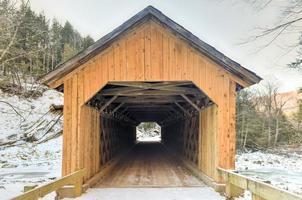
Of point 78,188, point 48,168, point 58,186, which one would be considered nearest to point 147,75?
point 78,188

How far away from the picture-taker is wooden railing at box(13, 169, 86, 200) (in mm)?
4845

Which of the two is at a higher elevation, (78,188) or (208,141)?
(208,141)

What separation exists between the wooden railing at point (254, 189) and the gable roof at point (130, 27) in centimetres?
255

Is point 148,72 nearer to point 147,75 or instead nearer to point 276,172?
point 147,75

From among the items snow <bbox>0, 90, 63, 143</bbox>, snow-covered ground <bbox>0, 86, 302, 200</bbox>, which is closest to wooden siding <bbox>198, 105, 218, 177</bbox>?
snow-covered ground <bbox>0, 86, 302, 200</bbox>

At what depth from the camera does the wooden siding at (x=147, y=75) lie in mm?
8727

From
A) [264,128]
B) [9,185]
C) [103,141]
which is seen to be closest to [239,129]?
[264,128]

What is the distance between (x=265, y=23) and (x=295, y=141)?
3277cm

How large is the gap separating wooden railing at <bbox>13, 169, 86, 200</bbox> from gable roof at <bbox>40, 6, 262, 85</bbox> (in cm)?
236

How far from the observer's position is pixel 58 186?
638 cm

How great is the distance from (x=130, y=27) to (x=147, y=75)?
1.20 metres

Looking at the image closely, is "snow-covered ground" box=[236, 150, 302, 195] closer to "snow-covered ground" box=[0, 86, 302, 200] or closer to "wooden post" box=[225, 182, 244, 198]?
"snow-covered ground" box=[0, 86, 302, 200]

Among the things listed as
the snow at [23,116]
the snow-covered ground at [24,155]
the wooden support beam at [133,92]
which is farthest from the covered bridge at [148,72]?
the snow at [23,116]

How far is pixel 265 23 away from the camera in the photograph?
720 centimetres
